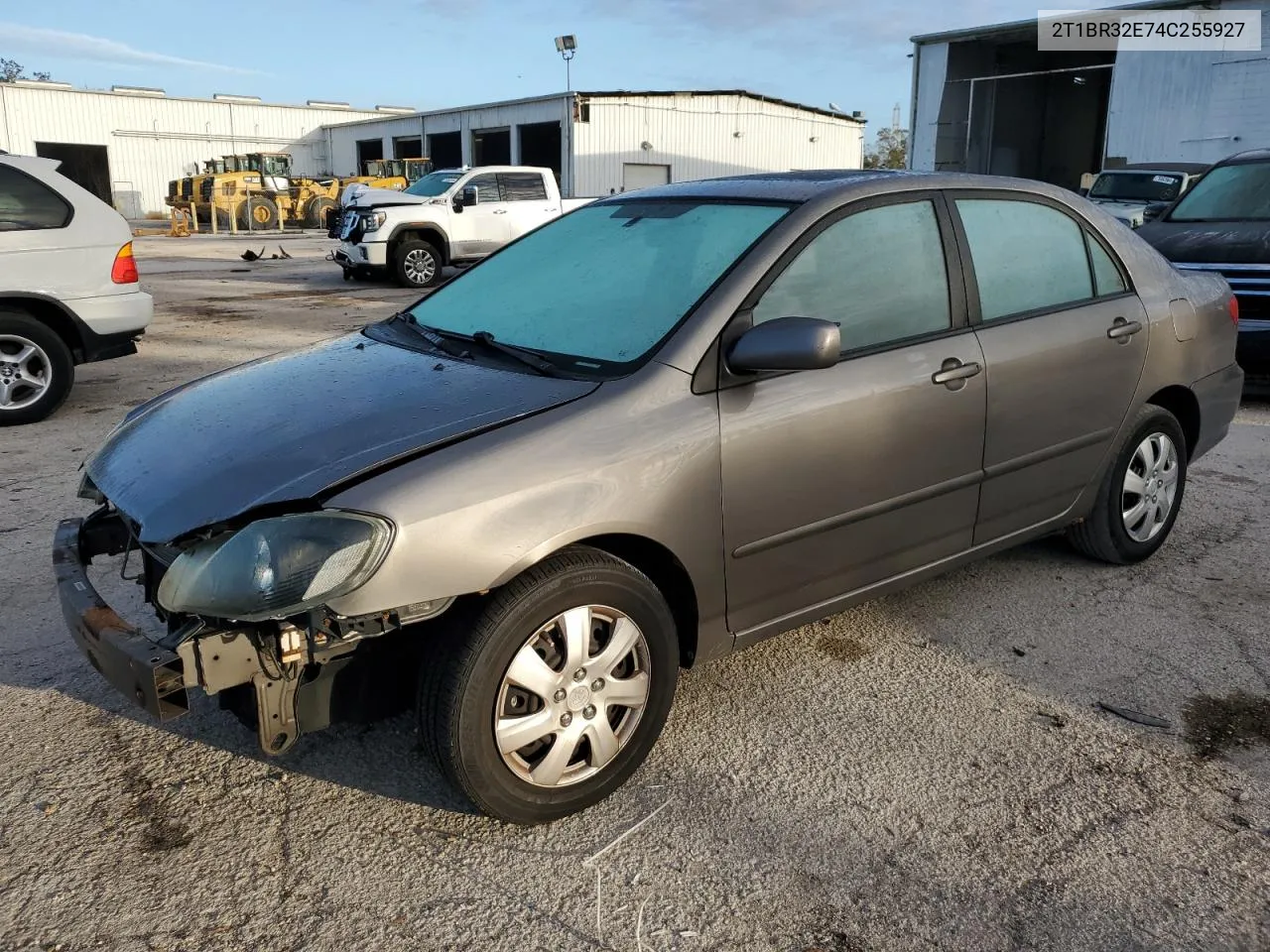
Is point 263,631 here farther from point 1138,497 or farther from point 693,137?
point 693,137

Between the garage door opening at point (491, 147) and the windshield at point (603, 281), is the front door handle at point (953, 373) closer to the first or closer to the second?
the windshield at point (603, 281)

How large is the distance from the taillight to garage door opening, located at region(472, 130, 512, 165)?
32.4 m

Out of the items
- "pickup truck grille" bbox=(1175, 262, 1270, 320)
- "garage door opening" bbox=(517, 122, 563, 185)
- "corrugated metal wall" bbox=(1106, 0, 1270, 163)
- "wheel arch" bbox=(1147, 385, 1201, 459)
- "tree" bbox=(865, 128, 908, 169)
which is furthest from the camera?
"tree" bbox=(865, 128, 908, 169)

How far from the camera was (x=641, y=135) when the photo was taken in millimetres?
34562

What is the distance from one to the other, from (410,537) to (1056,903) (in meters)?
1.69

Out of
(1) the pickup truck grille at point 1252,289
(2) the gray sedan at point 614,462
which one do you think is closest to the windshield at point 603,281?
(2) the gray sedan at point 614,462

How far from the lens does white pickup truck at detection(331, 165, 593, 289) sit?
15.8 meters

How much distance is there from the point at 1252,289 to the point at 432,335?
20.8 ft

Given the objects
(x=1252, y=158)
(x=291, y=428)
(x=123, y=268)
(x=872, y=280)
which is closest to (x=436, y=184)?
(x=123, y=268)

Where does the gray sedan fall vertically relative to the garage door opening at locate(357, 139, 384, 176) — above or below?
below

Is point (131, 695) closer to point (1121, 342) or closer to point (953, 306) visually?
point (953, 306)

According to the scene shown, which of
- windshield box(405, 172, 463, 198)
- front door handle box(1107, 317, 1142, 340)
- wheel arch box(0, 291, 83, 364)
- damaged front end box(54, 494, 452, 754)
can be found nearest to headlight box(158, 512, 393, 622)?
damaged front end box(54, 494, 452, 754)

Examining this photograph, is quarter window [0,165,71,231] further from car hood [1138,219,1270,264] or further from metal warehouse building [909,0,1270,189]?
metal warehouse building [909,0,1270,189]

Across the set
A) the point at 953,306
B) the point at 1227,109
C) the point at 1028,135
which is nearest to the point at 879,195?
the point at 953,306
